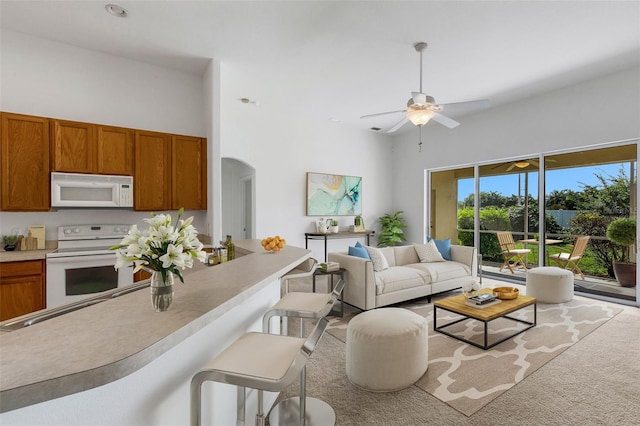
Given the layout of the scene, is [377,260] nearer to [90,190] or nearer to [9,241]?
[90,190]

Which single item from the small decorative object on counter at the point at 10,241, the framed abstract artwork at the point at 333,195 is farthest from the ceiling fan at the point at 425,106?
the small decorative object on counter at the point at 10,241

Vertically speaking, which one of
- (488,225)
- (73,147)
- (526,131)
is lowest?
(488,225)

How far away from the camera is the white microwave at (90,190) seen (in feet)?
10.6

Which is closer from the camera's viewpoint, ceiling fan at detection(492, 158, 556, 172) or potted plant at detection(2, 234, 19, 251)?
potted plant at detection(2, 234, 19, 251)

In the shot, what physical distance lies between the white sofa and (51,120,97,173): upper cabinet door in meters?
3.05

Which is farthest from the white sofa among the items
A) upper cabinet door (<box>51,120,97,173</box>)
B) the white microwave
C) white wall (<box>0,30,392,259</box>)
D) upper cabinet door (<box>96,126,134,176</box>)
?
upper cabinet door (<box>51,120,97,173</box>)

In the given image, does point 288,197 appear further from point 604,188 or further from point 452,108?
point 604,188

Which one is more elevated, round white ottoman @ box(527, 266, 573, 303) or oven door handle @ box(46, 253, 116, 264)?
oven door handle @ box(46, 253, 116, 264)

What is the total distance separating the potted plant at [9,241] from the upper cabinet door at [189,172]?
1.55m

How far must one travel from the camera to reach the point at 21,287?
290 centimetres

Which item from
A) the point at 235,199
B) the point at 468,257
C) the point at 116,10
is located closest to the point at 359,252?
the point at 468,257

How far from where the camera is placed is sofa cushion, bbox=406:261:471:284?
4.29m

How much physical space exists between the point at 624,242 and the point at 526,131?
2.11 meters

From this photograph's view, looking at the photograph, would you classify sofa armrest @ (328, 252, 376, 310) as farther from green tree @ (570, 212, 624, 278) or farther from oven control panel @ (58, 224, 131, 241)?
green tree @ (570, 212, 624, 278)
